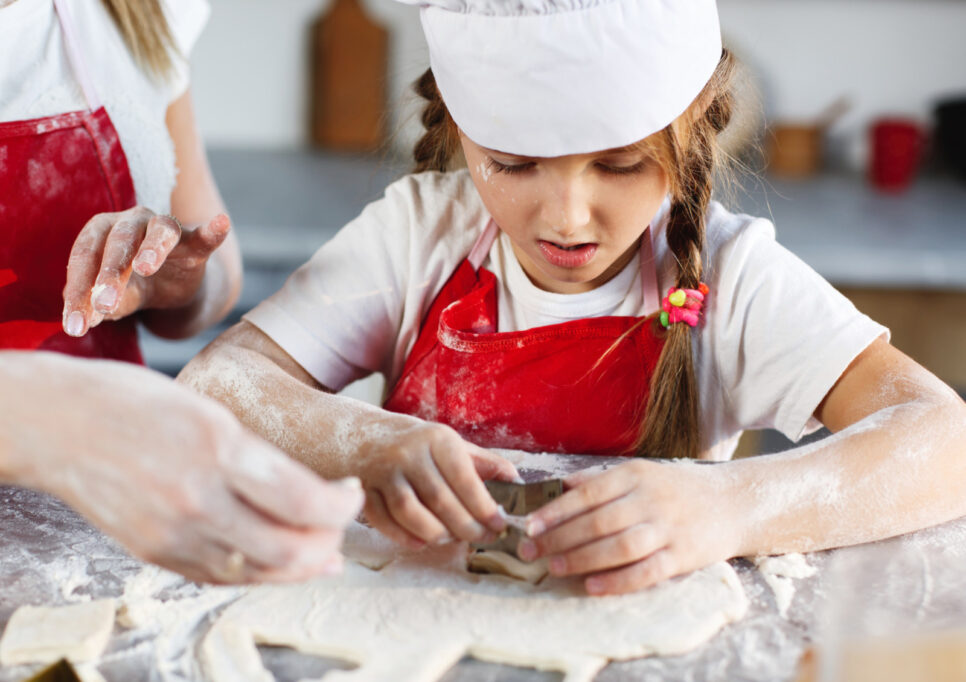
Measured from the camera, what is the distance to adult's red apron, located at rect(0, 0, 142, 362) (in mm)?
1176

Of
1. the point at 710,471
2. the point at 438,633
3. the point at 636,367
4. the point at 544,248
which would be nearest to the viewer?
the point at 438,633

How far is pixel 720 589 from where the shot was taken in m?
0.85

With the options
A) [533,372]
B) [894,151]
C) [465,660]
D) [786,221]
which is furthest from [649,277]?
[894,151]

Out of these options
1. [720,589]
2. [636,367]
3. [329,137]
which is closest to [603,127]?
[636,367]

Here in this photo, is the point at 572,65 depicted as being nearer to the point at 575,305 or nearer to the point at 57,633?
the point at 575,305

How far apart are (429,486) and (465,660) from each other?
164mm

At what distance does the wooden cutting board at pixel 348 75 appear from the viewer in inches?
111

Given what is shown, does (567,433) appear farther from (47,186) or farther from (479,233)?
(47,186)

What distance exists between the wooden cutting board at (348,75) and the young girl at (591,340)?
1617 millimetres

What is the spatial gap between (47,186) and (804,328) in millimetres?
946

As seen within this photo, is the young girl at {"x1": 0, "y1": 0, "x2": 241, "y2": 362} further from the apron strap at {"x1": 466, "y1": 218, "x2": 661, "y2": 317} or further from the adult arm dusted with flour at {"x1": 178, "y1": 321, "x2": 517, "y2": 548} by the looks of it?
the apron strap at {"x1": 466, "y1": 218, "x2": 661, "y2": 317}

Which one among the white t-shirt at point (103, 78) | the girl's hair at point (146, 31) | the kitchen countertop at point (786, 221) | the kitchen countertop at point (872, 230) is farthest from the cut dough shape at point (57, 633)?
the kitchen countertop at point (872, 230)

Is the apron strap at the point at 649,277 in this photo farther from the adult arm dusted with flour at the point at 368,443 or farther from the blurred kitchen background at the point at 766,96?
the blurred kitchen background at the point at 766,96

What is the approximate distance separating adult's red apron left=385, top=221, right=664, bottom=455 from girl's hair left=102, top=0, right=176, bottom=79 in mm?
521
